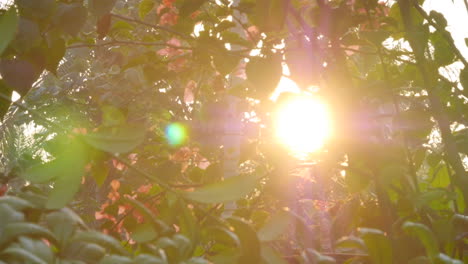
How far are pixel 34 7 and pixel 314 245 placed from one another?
0.58 meters

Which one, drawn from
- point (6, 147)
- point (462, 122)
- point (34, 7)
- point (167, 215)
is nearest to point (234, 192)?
point (167, 215)

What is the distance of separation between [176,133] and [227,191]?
480 mm

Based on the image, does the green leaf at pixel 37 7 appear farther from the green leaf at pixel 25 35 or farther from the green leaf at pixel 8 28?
the green leaf at pixel 8 28

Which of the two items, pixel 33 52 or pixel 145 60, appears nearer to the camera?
pixel 33 52

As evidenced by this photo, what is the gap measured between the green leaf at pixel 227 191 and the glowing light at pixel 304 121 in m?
0.29

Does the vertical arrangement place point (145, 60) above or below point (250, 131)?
above

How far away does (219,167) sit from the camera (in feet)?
3.85

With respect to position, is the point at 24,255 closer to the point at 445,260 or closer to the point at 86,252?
the point at 86,252

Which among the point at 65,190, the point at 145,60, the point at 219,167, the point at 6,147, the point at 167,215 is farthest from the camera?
the point at 6,147

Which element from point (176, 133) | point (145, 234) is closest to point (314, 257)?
point (145, 234)

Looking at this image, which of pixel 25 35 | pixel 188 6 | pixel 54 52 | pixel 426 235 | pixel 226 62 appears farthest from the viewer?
pixel 226 62

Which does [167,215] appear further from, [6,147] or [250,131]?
[6,147]

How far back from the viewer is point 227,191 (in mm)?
629

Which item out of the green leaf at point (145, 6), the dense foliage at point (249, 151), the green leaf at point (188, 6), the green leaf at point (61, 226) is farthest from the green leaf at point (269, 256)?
the green leaf at point (145, 6)
